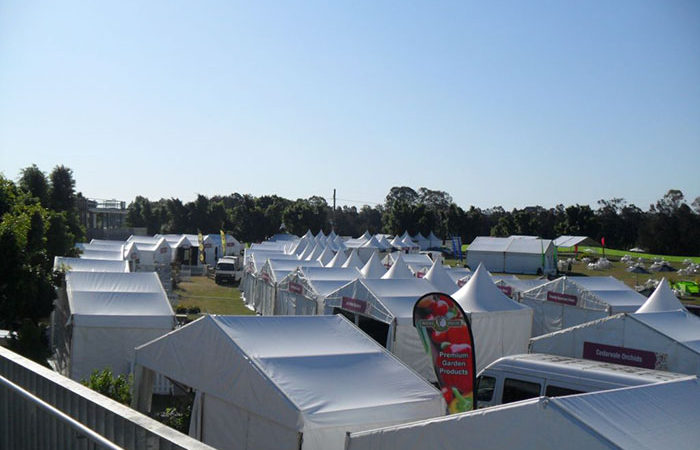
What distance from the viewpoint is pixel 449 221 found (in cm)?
8762

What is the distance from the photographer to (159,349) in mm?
9305

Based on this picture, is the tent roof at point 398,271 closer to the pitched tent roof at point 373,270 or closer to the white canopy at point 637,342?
the pitched tent roof at point 373,270

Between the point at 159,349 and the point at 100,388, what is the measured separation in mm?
1882

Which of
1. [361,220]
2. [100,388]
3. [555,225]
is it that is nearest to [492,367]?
[100,388]

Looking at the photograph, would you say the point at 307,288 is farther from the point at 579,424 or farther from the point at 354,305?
the point at 579,424

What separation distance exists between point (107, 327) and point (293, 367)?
775cm

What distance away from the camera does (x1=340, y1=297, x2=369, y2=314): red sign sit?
16562mm

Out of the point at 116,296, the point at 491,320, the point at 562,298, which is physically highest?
the point at 562,298

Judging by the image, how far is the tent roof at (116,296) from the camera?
14.2 metres

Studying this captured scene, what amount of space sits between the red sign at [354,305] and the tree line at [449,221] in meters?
56.2

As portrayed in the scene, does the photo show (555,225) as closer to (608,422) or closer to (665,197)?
(665,197)

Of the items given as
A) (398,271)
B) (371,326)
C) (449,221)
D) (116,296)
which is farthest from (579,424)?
(449,221)

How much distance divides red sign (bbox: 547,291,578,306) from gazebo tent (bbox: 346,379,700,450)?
15.5 m

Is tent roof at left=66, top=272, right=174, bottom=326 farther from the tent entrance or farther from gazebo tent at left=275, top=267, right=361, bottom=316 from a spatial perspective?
the tent entrance
